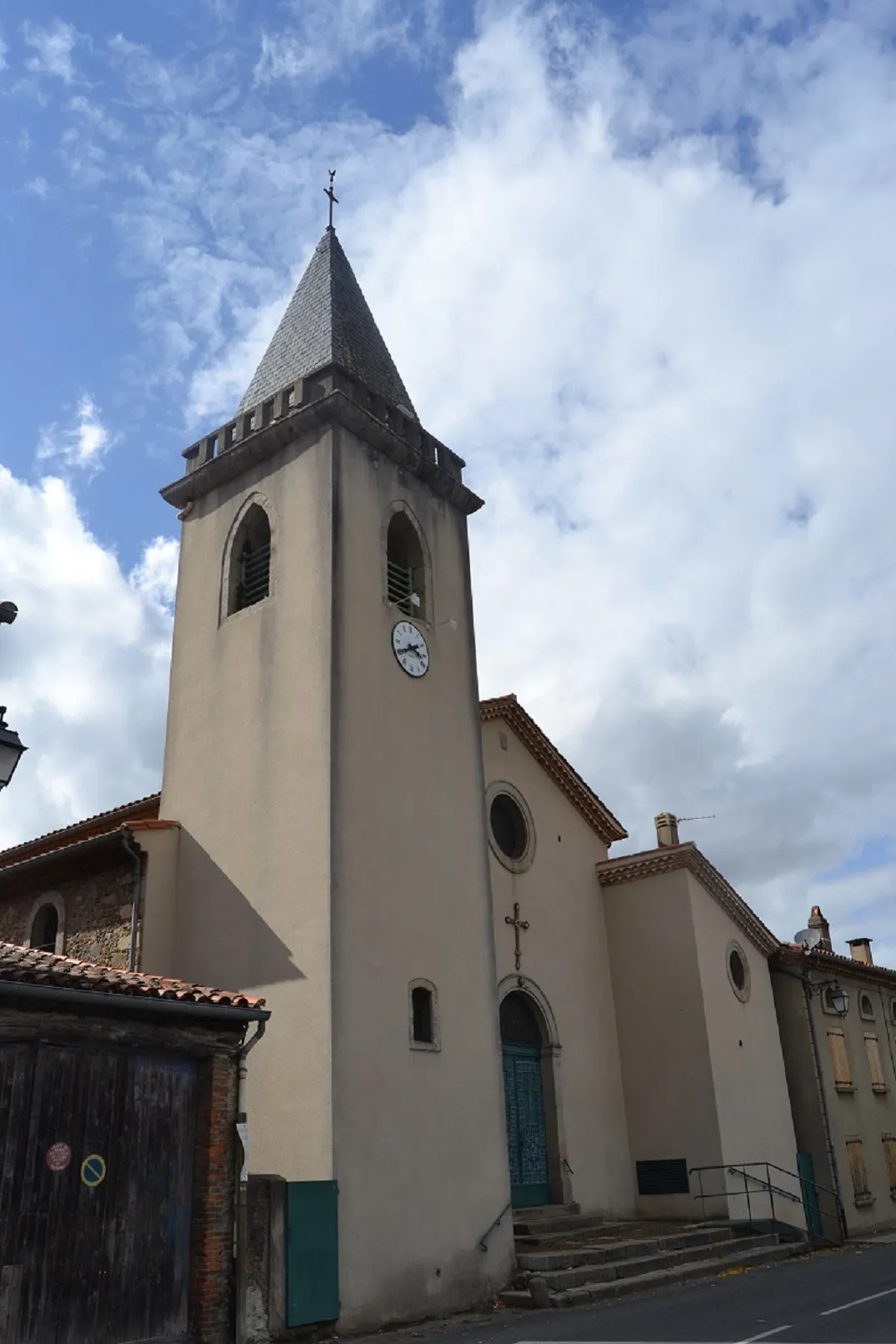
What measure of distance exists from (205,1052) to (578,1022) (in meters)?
8.74

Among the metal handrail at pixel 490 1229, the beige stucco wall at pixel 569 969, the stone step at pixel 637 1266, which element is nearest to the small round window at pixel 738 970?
the beige stucco wall at pixel 569 969

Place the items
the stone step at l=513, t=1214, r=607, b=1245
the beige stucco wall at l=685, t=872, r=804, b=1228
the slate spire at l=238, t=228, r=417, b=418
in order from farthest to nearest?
the beige stucco wall at l=685, t=872, r=804, b=1228, the slate spire at l=238, t=228, r=417, b=418, the stone step at l=513, t=1214, r=607, b=1245

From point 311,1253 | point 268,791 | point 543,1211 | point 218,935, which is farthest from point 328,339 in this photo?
point 543,1211

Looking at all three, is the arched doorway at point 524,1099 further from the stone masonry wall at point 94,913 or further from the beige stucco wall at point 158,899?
the stone masonry wall at point 94,913

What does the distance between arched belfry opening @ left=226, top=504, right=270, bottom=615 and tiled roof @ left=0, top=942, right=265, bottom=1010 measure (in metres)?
6.21

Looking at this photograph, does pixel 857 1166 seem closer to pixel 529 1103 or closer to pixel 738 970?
pixel 738 970

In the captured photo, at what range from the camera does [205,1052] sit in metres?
9.52

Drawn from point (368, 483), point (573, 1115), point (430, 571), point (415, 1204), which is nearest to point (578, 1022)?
point (573, 1115)

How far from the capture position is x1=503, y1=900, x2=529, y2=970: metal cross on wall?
1608 centimetres

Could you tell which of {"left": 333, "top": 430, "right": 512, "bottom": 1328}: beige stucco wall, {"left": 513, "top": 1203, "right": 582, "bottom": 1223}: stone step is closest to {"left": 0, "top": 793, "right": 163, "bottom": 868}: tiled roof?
{"left": 333, "top": 430, "right": 512, "bottom": 1328}: beige stucco wall

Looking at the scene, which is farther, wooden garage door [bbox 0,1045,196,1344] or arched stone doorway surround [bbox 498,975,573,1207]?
arched stone doorway surround [bbox 498,975,573,1207]

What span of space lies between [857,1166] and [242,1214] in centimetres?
1509

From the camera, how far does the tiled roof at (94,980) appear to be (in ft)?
27.2

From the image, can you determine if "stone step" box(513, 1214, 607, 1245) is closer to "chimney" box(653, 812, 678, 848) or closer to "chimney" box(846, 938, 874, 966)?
"chimney" box(653, 812, 678, 848)
